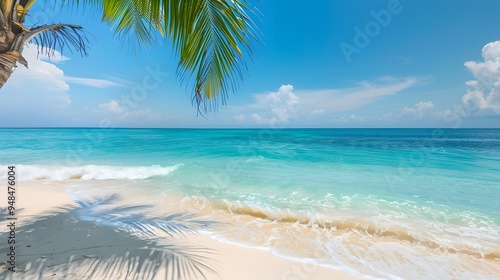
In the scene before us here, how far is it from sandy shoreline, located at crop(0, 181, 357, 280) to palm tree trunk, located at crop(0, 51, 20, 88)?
2150 millimetres

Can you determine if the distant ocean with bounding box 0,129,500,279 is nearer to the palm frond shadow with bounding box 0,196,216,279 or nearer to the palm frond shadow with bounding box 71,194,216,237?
the palm frond shadow with bounding box 71,194,216,237

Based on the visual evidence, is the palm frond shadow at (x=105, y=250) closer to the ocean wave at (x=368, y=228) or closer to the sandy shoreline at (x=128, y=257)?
the sandy shoreline at (x=128, y=257)

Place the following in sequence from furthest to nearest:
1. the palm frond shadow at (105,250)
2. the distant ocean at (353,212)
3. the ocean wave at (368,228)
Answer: the ocean wave at (368,228) → the distant ocean at (353,212) → the palm frond shadow at (105,250)

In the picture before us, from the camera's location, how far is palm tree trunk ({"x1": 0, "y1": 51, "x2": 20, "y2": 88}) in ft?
6.63

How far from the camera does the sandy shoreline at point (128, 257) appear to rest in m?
2.77

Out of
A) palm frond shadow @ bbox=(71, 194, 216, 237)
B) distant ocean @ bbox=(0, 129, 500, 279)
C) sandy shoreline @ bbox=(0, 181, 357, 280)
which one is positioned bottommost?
distant ocean @ bbox=(0, 129, 500, 279)

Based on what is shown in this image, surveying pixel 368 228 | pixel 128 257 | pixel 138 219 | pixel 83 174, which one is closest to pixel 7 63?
pixel 128 257

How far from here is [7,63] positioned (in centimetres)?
206

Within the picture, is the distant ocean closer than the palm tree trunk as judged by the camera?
No

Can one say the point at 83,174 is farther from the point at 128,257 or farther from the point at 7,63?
the point at 7,63

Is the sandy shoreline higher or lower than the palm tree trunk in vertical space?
lower

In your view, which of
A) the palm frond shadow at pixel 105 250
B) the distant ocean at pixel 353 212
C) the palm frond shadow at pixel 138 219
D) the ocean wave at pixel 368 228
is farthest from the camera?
the palm frond shadow at pixel 138 219

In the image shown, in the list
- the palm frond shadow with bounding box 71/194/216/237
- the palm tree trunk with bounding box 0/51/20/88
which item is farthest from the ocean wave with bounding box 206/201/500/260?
the palm tree trunk with bounding box 0/51/20/88

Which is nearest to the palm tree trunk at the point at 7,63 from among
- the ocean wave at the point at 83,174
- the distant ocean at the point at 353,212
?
the distant ocean at the point at 353,212
